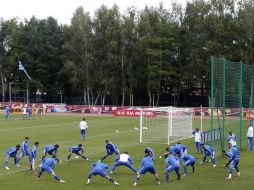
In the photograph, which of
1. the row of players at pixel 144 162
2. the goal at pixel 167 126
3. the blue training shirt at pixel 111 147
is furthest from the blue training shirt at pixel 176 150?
the goal at pixel 167 126

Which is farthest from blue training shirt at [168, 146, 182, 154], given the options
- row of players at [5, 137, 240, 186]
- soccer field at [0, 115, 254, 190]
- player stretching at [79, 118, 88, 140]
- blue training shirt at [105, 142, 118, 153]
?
player stretching at [79, 118, 88, 140]

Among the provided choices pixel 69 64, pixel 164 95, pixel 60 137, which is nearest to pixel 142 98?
pixel 164 95

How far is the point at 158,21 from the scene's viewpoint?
82938 mm

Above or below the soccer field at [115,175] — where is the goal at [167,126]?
above

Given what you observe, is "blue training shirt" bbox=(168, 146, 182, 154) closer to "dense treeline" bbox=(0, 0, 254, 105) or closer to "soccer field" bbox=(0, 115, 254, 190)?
"soccer field" bbox=(0, 115, 254, 190)

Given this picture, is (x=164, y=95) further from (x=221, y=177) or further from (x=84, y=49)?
(x=221, y=177)

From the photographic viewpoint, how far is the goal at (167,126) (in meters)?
38.0

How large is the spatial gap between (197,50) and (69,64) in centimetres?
2368

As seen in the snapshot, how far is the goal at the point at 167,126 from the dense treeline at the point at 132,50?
28.5 metres

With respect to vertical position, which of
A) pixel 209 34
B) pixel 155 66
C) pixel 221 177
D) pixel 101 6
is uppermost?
pixel 101 6

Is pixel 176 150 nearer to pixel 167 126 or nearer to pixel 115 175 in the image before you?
pixel 115 175

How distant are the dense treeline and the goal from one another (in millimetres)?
28546

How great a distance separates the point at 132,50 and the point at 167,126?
4079cm

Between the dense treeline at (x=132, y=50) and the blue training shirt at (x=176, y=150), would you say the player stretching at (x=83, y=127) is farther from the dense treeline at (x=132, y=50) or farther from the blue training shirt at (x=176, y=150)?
the dense treeline at (x=132, y=50)
